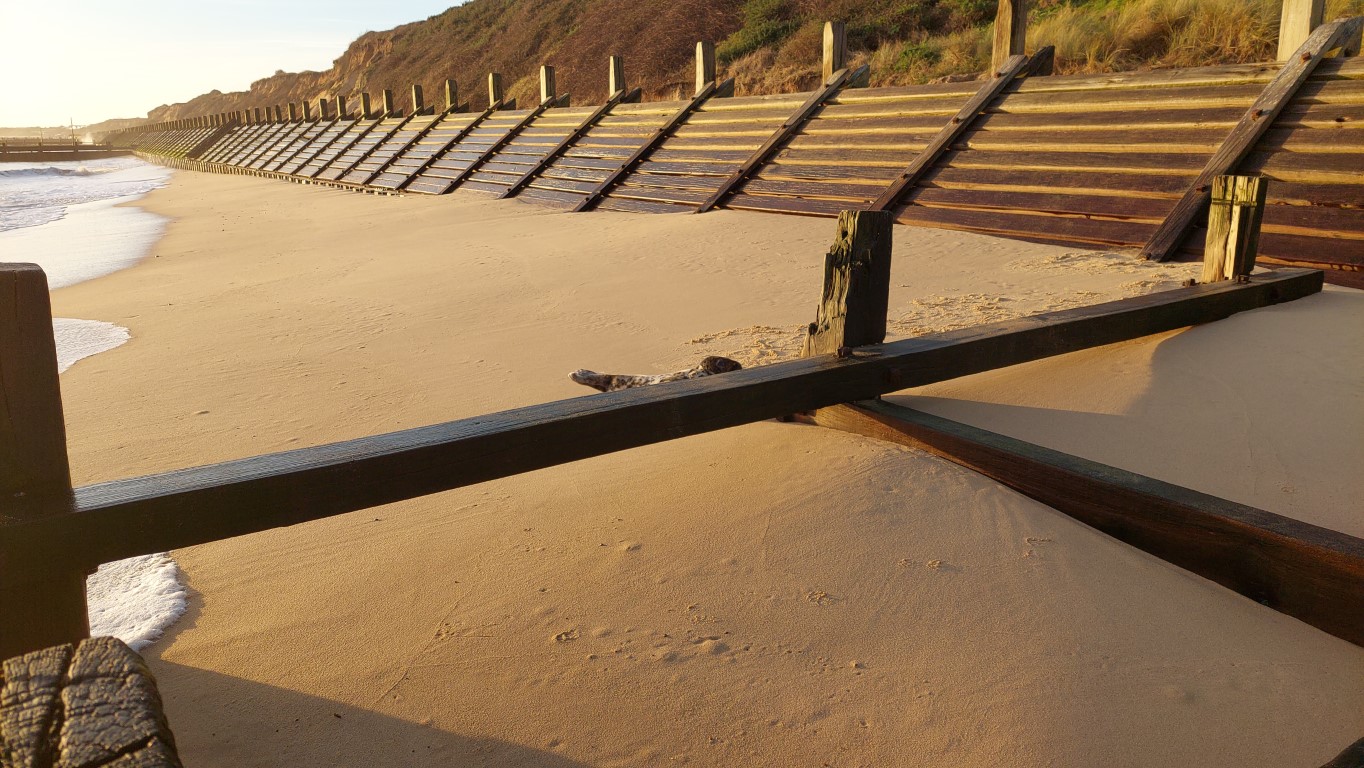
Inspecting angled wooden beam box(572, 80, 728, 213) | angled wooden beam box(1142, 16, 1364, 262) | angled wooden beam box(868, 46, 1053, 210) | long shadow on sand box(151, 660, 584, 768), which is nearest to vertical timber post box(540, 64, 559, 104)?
angled wooden beam box(572, 80, 728, 213)

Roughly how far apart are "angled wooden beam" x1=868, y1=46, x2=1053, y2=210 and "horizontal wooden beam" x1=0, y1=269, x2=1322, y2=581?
515cm

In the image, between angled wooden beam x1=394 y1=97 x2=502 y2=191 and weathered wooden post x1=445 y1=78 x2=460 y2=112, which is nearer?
angled wooden beam x1=394 y1=97 x2=502 y2=191

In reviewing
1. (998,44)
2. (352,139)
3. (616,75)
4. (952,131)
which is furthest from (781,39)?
(952,131)

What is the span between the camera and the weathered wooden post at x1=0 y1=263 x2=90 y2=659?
1.71 meters

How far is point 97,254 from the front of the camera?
12.0m

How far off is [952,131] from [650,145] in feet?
15.4

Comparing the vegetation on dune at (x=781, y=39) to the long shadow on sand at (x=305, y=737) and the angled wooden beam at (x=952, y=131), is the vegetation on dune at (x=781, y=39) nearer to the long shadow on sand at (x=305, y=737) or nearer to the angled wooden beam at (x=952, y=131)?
the angled wooden beam at (x=952, y=131)

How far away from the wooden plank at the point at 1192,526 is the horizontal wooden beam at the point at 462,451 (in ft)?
1.12

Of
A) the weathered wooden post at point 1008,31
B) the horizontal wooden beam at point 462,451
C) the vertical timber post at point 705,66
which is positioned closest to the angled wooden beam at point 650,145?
the vertical timber post at point 705,66

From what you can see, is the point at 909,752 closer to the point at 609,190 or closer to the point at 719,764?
the point at 719,764

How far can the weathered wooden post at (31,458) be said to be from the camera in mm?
1710

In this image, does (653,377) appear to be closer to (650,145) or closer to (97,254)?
(650,145)

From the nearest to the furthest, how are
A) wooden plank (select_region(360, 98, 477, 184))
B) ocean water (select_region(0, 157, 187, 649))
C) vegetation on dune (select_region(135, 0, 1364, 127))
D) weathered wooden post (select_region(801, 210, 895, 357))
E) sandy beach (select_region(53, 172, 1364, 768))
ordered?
sandy beach (select_region(53, 172, 1364, 768)) < ocean water (select_region(0, 157, 187, 649)) < weathered wooden post (select_region(801, 210, 895, 357)) < vegetation on dune (select_region(135, 0, 1364, 127)) < wooden plank (select_region(360, 98, 477, 184))

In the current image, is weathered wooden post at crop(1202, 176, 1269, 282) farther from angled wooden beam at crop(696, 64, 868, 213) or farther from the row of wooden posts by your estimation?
angled wooden beam at crop(696, 64, 868, 213)
